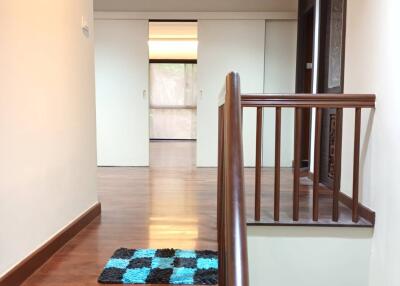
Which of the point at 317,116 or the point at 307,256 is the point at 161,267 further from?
the point at 317,116

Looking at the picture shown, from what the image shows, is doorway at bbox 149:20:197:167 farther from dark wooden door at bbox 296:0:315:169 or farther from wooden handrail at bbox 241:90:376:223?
wooden handrail at bbox 241:90:376:223

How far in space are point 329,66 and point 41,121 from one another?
108 inches

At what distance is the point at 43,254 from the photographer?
2240mm

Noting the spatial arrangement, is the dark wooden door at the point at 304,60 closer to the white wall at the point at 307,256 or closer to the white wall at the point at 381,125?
the white wall at the point at 381,125

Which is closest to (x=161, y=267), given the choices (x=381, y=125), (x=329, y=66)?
(x=381, y=125)

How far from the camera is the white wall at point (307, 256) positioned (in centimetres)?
238

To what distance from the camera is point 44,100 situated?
2271mm

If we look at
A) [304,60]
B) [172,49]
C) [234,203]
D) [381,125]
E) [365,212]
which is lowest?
[365,212]

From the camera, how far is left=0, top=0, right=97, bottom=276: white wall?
6.11ft

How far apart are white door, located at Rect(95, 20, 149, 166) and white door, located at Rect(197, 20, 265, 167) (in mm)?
851

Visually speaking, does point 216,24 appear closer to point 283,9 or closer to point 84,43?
point 283,9

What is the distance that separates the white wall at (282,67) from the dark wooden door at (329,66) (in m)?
1.62

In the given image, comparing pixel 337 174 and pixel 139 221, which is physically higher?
pixel 337 174

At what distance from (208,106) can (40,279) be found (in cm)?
405
